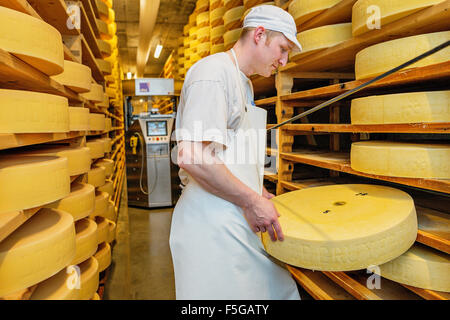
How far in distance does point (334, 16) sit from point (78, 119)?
68.1 inches

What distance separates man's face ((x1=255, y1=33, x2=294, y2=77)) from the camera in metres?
1.48

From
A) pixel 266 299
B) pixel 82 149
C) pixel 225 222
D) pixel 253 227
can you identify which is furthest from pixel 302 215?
pixel 82 149

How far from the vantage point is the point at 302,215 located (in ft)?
4.61

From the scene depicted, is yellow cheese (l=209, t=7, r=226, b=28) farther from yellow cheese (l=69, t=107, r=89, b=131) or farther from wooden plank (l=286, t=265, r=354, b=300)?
wooden plank (l=286, t=265, r=354, b=300)

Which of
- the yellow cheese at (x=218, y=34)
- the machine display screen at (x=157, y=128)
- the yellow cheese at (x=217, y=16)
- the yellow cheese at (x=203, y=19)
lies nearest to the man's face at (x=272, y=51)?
the yellow cheese at (x=218, y=34)

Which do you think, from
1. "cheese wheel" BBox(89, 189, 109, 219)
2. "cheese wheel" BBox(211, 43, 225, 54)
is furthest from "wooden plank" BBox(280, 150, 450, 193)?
"cheese wheel" BBox(211, 43, 225, 54)

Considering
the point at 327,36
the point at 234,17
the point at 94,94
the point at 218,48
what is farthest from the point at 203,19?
the point at 327,36

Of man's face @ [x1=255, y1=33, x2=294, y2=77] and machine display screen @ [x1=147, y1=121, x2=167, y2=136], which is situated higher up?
man's face @ [x1=255, y1=33, x2=294, y2=77]

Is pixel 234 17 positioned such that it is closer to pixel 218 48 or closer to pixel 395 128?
pixel 218 48

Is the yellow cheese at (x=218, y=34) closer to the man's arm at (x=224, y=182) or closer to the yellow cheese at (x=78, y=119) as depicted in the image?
the yellow cheese at (x=78, y=119)

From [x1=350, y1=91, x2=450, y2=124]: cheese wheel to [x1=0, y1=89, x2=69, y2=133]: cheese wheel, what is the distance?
4.49 feet

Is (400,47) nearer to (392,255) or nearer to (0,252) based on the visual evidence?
(392,255)

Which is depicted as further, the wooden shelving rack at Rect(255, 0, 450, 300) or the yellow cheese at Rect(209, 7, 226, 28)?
the yellow cheese at Rect(209, 7, 226, 28)

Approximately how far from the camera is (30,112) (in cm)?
119
